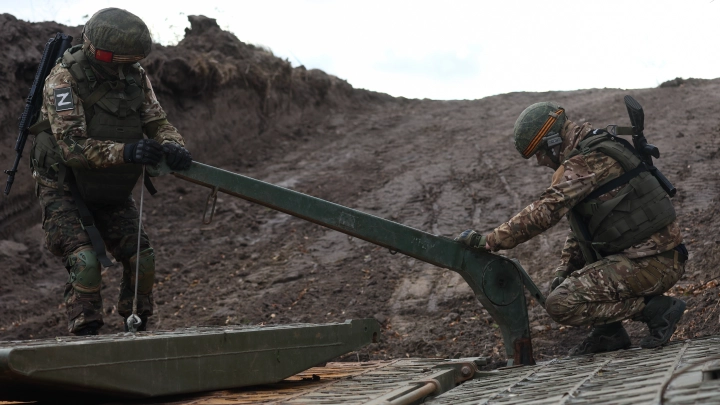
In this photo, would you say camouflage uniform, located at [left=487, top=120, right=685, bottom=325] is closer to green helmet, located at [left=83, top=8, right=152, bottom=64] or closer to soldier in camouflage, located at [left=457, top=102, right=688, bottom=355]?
soldier in camouflage, located at [left=457, top=102, right=688, bottom=355]

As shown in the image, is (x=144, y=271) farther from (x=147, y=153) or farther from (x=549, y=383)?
(x=549, y=383)

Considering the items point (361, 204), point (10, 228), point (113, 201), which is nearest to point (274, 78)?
point (361, 204)

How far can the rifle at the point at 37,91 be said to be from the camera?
6.27 m

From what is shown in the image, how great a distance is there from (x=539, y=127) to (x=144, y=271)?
9.91 ft

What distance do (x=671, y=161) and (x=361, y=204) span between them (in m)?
4.10

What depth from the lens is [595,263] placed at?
16.9ft

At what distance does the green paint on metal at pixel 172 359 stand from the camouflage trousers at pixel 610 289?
1182mm

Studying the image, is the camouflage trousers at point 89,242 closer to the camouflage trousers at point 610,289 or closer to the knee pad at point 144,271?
the knee pad at point 144,271

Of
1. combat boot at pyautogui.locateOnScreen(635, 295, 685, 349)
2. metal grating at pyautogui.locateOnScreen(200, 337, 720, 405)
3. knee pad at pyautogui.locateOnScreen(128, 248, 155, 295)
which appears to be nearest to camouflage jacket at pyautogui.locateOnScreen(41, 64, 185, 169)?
knee pad at pyautogui.locateOnScreen(128, 248, 155, 295)

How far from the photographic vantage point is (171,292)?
32.1 feet

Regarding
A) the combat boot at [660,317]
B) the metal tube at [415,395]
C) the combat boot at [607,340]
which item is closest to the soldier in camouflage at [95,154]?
the metal tube at [415,395]

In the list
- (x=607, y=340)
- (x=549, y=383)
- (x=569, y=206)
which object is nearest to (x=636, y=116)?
(x=569, y=206)

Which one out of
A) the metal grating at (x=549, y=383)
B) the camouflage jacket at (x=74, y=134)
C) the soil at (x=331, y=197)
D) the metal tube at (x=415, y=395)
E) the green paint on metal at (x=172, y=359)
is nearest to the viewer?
the metal grating at (x=549, y=383)

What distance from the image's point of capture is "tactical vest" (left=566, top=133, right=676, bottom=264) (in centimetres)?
509
